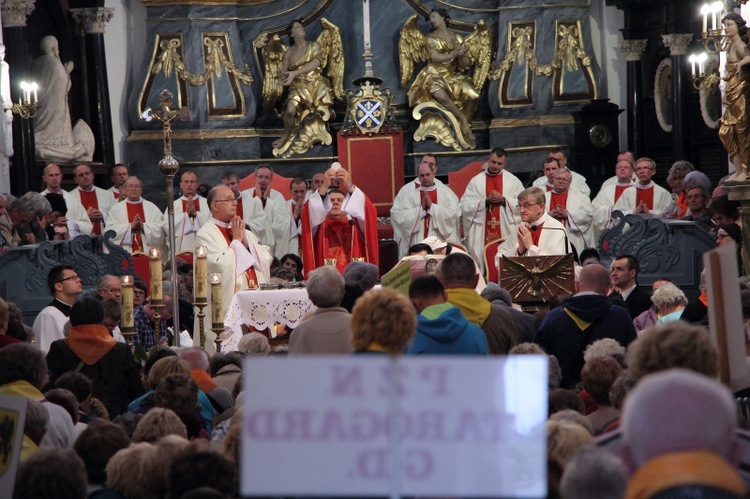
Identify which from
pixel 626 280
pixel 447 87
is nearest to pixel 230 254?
pixel 626 280

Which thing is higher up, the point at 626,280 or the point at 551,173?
the point at 551,173

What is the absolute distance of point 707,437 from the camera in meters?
2.81

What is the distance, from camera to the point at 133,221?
52.4 ft

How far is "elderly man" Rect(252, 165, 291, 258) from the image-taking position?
55.3 feet

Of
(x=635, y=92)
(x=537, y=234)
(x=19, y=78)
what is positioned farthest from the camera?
(x=635, y=92)

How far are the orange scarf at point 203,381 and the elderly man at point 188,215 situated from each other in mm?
9036

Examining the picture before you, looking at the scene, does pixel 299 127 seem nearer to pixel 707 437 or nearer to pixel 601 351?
pixel 601 351

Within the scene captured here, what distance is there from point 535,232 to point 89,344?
622 cm

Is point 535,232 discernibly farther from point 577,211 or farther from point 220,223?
point 577,211

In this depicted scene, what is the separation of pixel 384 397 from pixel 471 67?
1692cm

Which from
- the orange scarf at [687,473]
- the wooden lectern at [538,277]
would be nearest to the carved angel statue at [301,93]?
the wooden lectern at [538,277]

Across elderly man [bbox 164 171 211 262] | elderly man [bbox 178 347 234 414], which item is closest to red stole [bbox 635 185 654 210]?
Answer: elderly man [bbox 164 171 211 262]

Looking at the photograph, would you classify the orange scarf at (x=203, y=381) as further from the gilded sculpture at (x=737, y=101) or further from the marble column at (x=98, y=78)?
the marble column at (x=98, y=78)

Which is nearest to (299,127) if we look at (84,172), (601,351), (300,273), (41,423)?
(84,172)
